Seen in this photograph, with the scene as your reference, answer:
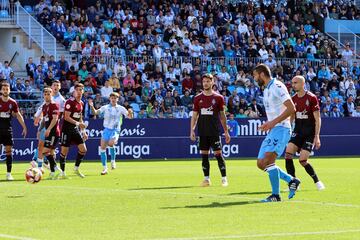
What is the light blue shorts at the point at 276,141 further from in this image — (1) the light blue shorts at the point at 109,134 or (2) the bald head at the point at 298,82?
(1) the light blue shorts at the point at 109,134

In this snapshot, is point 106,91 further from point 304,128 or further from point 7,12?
point 304,128

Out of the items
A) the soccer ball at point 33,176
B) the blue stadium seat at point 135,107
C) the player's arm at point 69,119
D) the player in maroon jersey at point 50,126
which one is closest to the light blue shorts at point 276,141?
the soccer ball at point 33,176

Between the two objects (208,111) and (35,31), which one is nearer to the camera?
(208,111)

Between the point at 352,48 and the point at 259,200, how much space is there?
3980cm

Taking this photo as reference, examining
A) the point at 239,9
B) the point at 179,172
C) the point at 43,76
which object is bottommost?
the point at 179,172

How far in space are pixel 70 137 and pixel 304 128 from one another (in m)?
7.86

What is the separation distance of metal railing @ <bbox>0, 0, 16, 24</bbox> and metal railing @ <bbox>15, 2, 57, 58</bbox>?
35 cm

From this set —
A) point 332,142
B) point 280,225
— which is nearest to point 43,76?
point 332,142

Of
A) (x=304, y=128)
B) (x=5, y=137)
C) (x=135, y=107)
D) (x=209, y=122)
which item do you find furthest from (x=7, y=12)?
(x=304, y=128)

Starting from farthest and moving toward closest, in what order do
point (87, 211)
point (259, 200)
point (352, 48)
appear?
point (352, 48) < point (259, 200) < point (87, 211)

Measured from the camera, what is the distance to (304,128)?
2017 centimetres

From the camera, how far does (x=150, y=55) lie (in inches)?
1757

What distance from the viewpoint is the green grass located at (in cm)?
1227

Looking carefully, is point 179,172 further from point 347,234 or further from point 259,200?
point 347,234
